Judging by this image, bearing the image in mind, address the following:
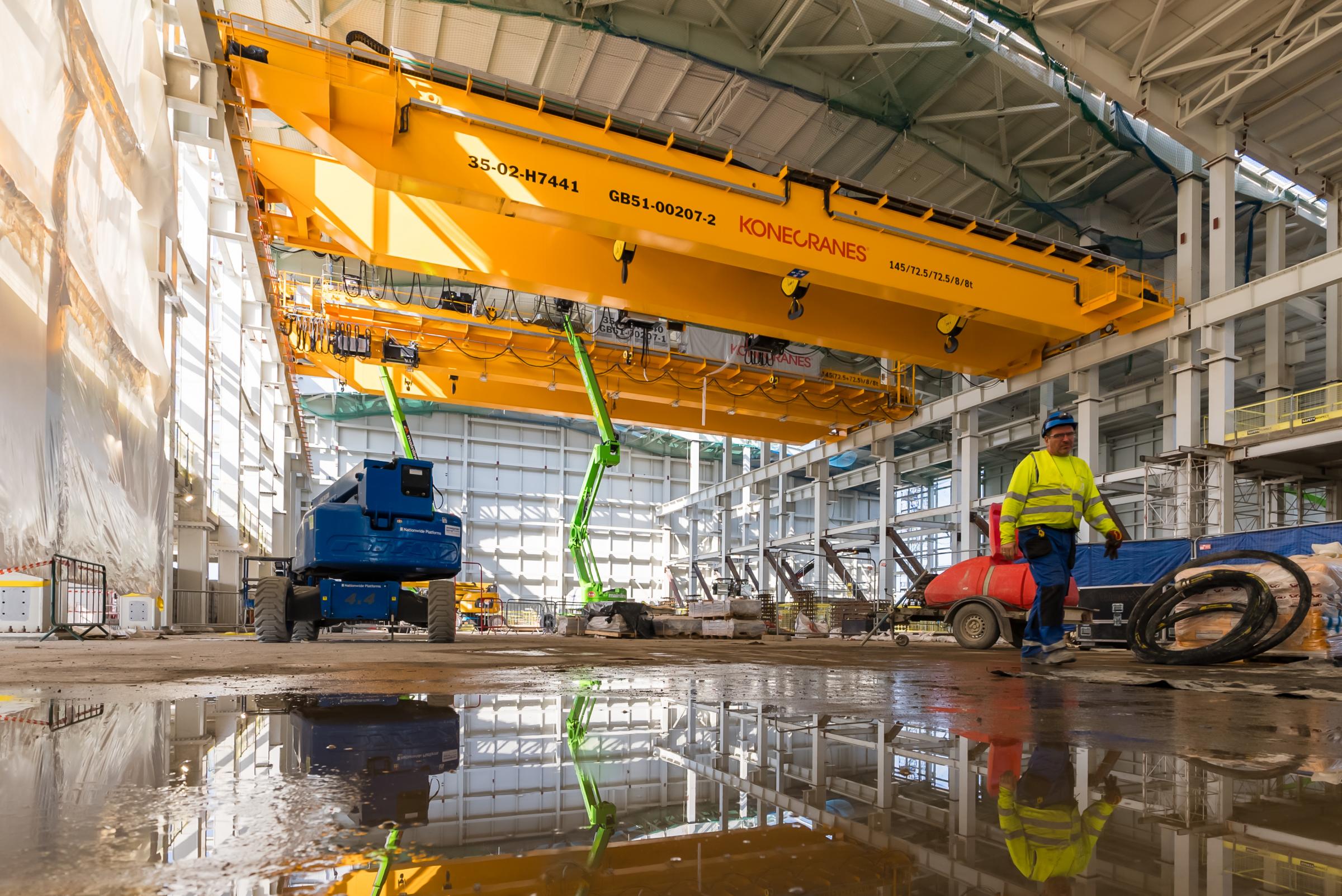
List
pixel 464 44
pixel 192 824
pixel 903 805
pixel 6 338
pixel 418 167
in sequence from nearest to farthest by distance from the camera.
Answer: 1. pixel 192 824
2. pixel 903 805
3. pixel 6 338
4. pixel 418 167
5. pixel 464 44

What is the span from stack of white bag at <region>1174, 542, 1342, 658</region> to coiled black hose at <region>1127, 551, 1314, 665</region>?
90 millimetres

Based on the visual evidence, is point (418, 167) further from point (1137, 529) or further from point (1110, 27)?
point (1137, 529)

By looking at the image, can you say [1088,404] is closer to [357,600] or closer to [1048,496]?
[1048,496]

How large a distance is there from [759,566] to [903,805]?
102 ft

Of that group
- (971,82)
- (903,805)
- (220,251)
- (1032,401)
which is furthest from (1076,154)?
(903,805)

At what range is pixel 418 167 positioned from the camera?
11578mm

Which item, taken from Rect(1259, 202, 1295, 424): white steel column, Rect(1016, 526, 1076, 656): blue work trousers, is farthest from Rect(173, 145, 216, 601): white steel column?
Rect(1259, 202, 1295, 424): white steel column

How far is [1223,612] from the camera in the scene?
287 inches

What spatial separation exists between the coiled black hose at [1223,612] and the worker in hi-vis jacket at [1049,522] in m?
1.14

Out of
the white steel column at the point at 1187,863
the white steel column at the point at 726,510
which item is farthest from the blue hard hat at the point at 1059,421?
the white steel column at the point at 726,510

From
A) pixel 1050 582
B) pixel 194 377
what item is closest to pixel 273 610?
pixel 1050 582

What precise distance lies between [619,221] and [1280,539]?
37.5ft

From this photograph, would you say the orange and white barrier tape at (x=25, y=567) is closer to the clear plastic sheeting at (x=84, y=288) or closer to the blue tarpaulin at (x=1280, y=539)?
the clear plastic sheeting at (x=84, y=288)

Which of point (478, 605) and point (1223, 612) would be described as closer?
point (1223, 612)
